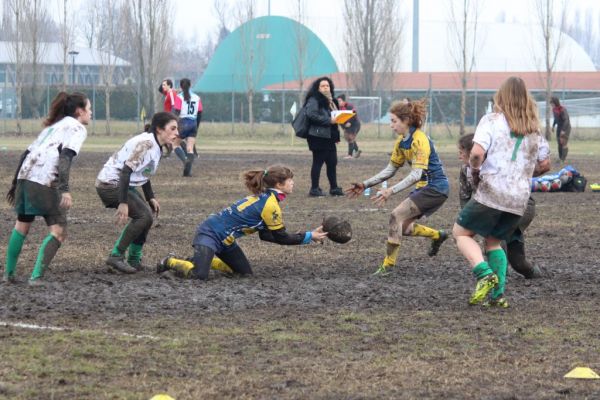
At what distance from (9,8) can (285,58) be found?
25.6 m

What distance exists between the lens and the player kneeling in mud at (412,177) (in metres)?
9.69

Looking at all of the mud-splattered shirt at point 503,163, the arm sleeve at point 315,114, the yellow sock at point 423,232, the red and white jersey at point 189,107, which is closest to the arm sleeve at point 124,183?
the yellow sock at point 423,232

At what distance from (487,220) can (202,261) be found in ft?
8.22

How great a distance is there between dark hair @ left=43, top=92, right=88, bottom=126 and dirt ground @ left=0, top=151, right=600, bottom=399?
4.47ft

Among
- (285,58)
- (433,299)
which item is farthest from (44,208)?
(285,58)

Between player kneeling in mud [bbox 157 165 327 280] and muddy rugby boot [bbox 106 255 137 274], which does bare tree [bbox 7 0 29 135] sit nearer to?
muddy rugby boot [bbox 106 255 137 274]

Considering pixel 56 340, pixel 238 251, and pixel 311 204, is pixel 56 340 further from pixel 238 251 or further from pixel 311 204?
pixel 311 204

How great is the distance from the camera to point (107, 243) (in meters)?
11.8

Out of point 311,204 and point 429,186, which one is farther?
point 311,204

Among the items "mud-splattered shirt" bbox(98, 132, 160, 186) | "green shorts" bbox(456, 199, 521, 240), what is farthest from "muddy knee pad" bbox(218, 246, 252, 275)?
"green shorts" bbox(456, 199, 521, 240)

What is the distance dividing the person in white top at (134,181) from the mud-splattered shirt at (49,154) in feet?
2.47

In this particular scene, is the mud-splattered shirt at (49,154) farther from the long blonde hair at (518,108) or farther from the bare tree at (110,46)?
the bare tree at (110,46)

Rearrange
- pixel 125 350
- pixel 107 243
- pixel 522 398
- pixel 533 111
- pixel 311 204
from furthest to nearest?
pixel 311 204 < pixel 107 243 < pixel 533 111 < pixel 125 350 < pixel 522 398

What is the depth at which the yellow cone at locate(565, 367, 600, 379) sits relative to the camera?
6.11 m
